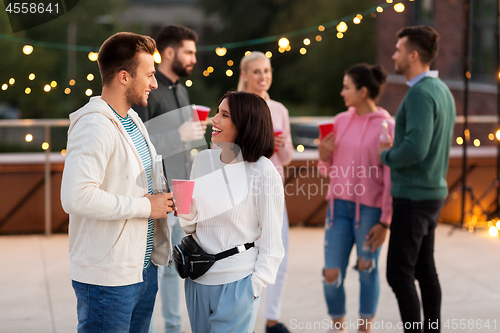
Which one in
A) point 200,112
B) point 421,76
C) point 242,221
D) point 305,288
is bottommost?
point 305,288

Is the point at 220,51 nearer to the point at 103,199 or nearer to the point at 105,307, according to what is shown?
the point at 103,199

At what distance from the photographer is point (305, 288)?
4.10 meters

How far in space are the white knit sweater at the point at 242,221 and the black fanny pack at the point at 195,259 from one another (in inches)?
0.8

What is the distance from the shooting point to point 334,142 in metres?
3.20

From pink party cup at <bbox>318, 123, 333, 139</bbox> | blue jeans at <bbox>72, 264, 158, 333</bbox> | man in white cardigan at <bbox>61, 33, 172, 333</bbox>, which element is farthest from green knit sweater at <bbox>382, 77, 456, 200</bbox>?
blue jeans at <bbox>72, 264, 158, 333</bbox>

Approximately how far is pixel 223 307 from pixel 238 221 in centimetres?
32

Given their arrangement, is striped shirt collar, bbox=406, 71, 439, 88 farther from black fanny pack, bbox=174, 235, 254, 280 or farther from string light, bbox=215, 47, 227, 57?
black fanny pack, bbox=174, 235, 254, 280

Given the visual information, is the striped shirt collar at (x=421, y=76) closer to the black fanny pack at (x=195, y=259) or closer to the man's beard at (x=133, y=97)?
the black fanny pack at (x=195, y=259)

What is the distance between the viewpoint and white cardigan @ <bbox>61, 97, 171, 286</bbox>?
170 cm

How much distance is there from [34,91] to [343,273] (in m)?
17.3

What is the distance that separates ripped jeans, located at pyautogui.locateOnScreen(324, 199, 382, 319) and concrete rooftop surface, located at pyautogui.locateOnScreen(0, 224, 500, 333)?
37 cm

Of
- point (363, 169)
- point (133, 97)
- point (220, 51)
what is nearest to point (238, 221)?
point (133, 97)

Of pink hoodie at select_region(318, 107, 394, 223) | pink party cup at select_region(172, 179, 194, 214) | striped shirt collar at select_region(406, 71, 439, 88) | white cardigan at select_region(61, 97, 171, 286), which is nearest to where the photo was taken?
white cardigan at select_region(61, 97, 171, 286)

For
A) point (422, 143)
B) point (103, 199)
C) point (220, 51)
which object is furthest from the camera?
point (220, 51)
